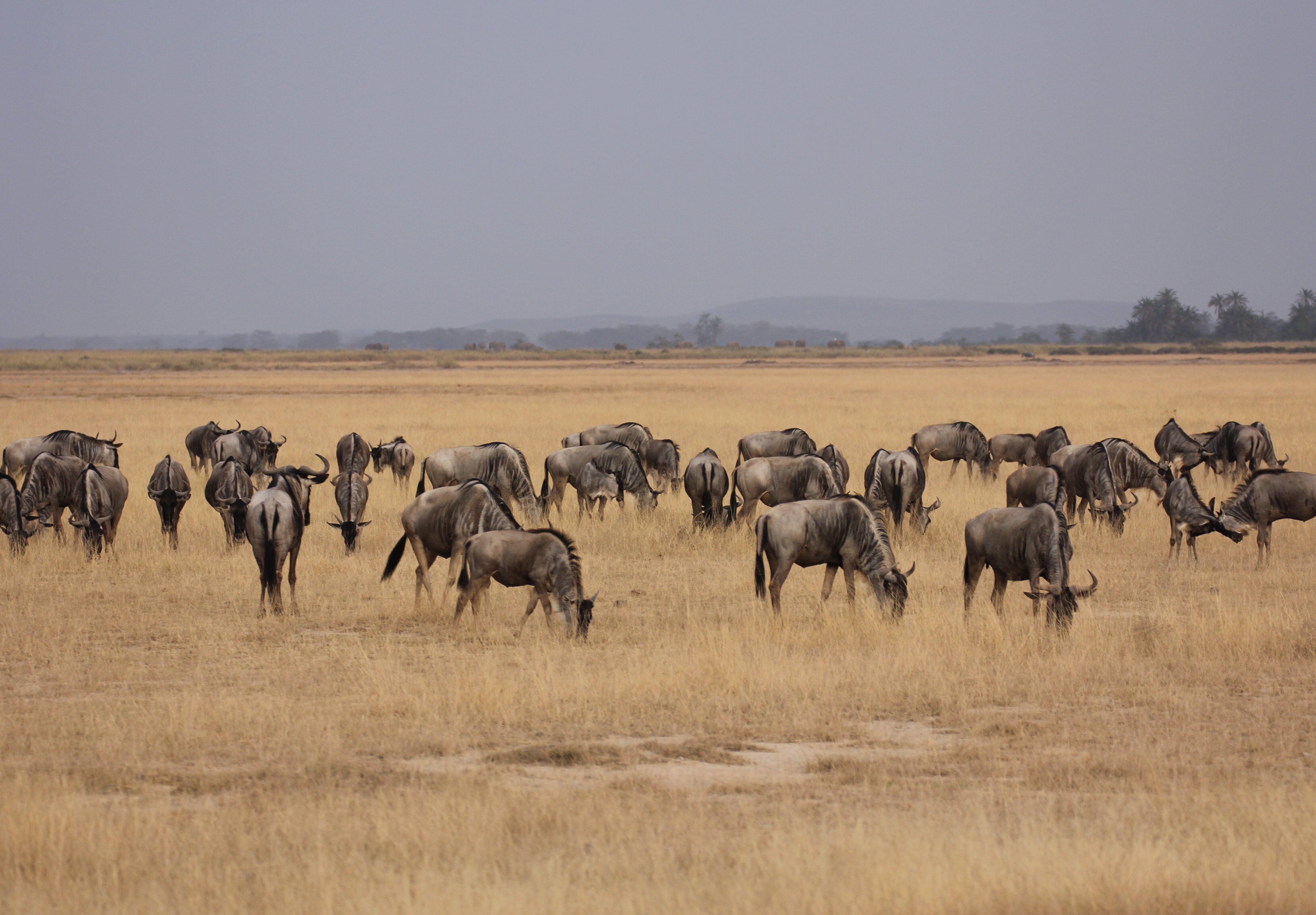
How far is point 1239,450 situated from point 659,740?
1651 centimetres

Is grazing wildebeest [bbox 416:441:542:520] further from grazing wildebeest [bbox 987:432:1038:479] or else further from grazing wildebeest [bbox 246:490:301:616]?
grazing wildebeest [bbox 987:432:1038:479]

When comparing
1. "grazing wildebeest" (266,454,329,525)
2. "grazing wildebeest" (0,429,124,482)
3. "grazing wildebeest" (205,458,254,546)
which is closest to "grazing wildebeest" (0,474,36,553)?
"grazing wildebeest" (205,458,254,546)

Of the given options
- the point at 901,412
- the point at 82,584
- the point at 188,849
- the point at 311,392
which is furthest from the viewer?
the point at 311,392

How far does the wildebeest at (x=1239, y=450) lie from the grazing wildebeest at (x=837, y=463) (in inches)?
285

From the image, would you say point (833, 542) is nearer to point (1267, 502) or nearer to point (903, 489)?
point (903, 489)

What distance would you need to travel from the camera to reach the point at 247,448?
774 inches

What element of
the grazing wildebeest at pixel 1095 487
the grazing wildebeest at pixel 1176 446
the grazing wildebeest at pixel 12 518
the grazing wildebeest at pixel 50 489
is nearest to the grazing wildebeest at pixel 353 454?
the grazing wildebeest at pixel 50 489

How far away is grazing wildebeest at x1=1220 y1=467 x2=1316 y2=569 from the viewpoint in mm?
12328

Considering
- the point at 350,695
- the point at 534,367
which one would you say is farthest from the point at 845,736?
the point at 534,367

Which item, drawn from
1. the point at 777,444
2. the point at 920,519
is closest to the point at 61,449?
the point at 777,444

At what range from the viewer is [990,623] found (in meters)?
9.55

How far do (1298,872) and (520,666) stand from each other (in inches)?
→ 207

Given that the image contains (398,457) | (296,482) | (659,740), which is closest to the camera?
(659,740)

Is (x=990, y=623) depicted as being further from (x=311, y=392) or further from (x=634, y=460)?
(x=311, y=392)
